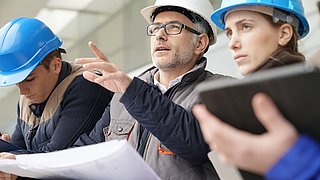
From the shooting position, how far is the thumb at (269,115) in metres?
0.56

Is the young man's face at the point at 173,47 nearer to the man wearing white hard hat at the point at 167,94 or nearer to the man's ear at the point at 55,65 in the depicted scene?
the man wearing white hard hat at the point at 167,94

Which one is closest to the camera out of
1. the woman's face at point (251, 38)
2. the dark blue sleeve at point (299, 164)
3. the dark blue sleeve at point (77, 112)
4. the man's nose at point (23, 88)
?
the dark blue sleeve at point (299, 164)

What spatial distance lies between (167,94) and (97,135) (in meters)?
0.30

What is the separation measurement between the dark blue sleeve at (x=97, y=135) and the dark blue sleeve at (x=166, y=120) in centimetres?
41

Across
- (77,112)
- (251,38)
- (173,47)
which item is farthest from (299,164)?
(77,112)

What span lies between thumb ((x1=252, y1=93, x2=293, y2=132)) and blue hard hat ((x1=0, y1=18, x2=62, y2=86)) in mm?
1370

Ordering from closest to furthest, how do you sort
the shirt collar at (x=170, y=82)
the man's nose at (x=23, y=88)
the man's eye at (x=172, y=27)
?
the shirt collar at (x=170, y=82) < the man's eye at (x=172, y=27) < the man's nose at (x=23, y=88)

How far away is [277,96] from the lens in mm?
581

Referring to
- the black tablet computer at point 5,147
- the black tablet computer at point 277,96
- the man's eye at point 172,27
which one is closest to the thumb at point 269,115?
the black tablet computer at point 277,96

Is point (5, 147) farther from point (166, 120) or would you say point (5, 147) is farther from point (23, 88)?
point (166, 120)

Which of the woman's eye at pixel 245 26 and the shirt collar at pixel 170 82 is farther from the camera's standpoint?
the shirt collar at pixel 170 82

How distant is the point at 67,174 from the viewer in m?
1.08

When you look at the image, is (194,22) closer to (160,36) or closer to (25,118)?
(160,36)

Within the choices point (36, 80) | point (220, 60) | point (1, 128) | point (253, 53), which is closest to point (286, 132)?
point (253, 53)
